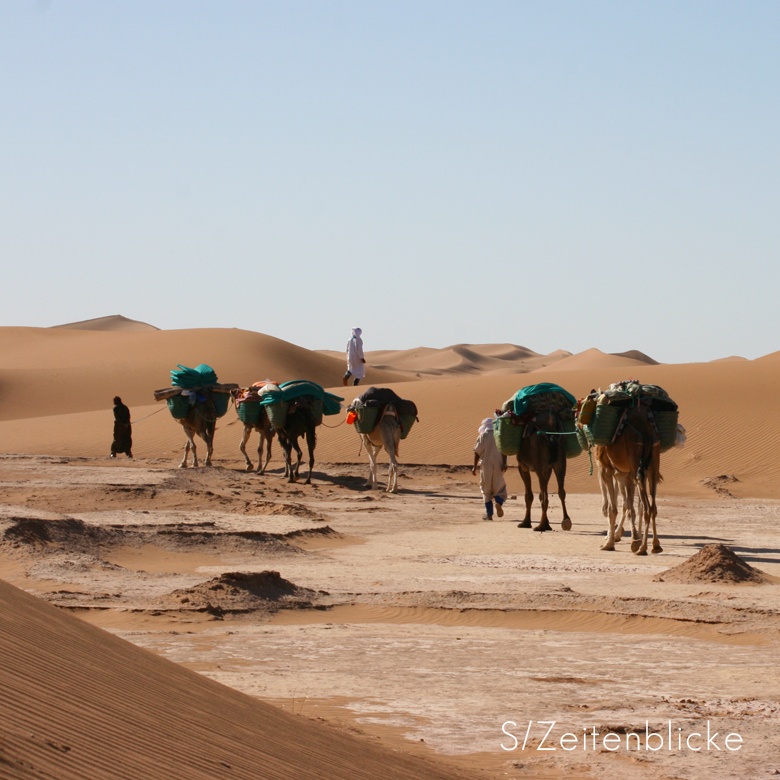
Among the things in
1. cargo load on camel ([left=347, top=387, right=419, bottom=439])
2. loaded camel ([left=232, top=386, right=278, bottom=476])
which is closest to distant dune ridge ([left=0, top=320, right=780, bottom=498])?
loaded camel ([left=232, top=386, right=278, bottom=476])

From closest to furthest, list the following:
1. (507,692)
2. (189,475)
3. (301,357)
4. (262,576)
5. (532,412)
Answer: (507,692) < (262,576) < (532,412) < (189,475) < (301,357)

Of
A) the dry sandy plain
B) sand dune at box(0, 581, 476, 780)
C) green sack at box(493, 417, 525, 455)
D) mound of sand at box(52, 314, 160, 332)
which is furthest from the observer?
mound of sand at box(52, 314, 160, 332)

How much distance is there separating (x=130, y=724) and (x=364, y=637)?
4.41 m

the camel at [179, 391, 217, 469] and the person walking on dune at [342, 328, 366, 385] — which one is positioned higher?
the person walking on dune at [342, 328, 366, 385]

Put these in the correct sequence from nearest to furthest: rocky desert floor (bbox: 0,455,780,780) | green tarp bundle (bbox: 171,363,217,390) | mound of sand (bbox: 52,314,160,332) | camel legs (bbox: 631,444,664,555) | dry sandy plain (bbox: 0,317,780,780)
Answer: dry sandy plain (bbox: 0,317,780,780) < rocky desert floor (bbox: 0,455,780,780) < camel legs (bbox: 631,444,664,555) < green tarp bundle (bbox: 171,363,217,390) < mound of sand (bbox: 52,314,160,332)

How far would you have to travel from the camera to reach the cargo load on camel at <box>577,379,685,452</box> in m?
13.4

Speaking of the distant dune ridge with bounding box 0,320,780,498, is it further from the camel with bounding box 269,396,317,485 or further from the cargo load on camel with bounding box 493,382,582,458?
the cargo load on camel with bounding box 493,382,582,458

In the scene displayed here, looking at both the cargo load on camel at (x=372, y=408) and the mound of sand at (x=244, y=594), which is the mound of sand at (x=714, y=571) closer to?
the mound of sand at (x=244, y=594)

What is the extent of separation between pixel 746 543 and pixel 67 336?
79.7 meters

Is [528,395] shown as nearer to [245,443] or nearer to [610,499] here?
[610,499]

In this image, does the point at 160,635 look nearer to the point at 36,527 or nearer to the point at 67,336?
the point at 36,527

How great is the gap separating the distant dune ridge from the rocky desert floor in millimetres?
10667

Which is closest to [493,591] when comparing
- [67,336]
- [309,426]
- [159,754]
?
[159,754]

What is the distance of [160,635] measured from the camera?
784 centimetres
